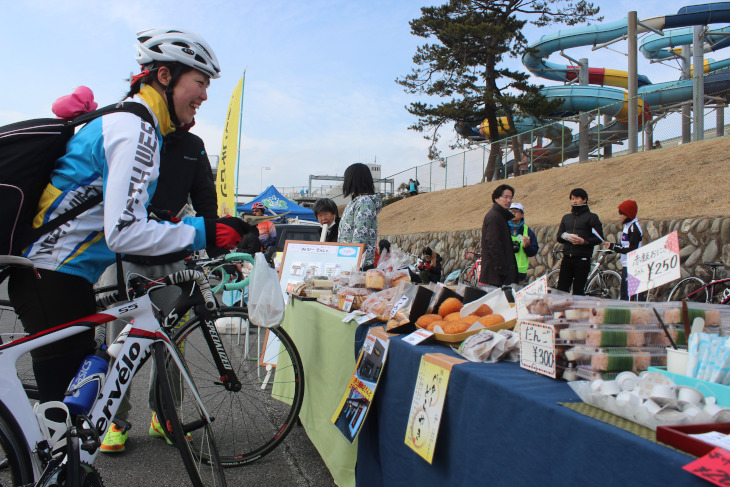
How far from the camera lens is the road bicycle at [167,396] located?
5.70 feet

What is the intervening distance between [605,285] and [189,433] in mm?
8853

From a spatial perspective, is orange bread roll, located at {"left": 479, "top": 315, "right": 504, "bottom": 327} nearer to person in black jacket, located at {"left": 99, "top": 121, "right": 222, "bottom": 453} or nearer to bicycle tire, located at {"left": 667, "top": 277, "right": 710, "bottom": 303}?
person in black jacket, located at {"left": 99, "top": 121, "right": 222, "bottom": 453}

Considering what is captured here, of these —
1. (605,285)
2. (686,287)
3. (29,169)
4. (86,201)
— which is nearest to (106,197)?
(86,201)

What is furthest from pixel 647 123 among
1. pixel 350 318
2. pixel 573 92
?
pixel 350 318

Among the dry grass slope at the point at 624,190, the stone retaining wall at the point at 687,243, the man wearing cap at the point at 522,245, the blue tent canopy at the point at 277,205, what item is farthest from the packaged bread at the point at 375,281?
the blue tent canopy at the point at 277,205

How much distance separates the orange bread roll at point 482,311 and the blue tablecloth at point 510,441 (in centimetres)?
42

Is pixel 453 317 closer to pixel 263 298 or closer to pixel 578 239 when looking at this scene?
pixel 263 298

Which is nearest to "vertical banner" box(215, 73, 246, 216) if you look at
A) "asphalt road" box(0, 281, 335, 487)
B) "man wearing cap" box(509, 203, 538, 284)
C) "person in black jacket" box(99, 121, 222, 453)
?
"man wearing cap" box(509, 203, 538, 284)

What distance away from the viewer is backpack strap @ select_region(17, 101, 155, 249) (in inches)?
72.6

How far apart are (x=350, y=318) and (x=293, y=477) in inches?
37.3

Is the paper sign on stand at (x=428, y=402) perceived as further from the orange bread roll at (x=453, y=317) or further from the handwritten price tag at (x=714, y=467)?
the handwritten price tag at (x=714, y=467)

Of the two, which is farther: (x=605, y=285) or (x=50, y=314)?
(x=605, y=285)

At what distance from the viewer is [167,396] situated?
86.2 inches

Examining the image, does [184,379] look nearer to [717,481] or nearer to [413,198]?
[717,481]
